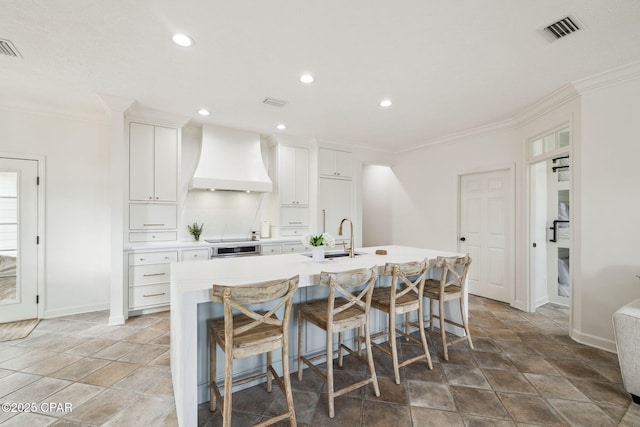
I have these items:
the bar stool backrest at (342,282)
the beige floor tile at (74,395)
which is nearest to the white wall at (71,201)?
the beige floor tile at (74,395)

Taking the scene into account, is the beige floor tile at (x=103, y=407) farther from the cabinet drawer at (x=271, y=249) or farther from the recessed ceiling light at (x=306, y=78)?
the recessed ceiling light at (x=306, y=78)

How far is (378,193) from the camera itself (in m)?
6.94

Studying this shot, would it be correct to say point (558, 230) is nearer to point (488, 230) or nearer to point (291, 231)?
point (488, 230)

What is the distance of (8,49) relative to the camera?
2381 mm

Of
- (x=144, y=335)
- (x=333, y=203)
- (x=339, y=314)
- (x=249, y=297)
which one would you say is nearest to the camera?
(x=249, y=297)

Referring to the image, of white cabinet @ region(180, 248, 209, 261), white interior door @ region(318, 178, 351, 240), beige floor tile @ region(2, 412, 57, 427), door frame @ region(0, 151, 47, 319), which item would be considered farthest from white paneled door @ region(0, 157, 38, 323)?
white interior door @ region(318, 178, 351, 240)

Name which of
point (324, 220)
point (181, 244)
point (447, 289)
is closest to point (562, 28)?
point (447, 289)

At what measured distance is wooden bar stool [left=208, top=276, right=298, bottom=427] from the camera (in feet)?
5.03

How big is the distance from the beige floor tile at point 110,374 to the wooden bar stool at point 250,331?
105 centimetres

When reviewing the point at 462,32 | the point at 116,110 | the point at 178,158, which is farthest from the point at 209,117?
the point at 462,32

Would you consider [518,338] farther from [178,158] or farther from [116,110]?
[116,110]

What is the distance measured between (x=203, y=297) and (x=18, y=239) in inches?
142

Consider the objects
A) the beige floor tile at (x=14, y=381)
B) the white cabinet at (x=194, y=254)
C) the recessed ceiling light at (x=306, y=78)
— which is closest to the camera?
the beige floor tile at (x=14, y=381)

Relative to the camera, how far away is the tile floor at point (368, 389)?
6.08ft
